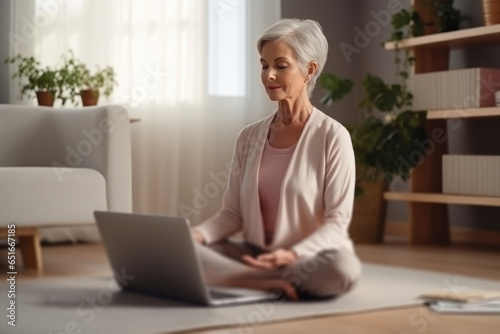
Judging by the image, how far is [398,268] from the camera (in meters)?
2.34

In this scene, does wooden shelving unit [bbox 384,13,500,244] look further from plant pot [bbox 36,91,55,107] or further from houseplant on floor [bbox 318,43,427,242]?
plant pot [bbox 36,91,55,107]

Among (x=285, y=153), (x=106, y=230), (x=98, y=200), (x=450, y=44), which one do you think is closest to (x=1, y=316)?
(x=106, y=230)

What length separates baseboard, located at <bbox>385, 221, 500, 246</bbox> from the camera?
3268mm

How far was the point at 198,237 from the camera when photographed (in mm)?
690

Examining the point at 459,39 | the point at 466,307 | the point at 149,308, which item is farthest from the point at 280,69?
the point at 459,39

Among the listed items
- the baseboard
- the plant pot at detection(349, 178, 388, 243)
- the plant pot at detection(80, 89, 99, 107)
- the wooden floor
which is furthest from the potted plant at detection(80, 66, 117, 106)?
the baseboard

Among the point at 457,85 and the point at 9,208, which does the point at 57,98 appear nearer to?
the point at 9,208

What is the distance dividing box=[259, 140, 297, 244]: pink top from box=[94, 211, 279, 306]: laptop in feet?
0.44

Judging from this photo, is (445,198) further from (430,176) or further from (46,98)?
(46,98)

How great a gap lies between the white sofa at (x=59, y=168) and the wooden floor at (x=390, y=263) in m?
0.14

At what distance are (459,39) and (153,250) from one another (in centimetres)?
232

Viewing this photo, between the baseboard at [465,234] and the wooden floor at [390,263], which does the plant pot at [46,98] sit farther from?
the baseboard at [465,234]

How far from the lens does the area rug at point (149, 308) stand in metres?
1.37

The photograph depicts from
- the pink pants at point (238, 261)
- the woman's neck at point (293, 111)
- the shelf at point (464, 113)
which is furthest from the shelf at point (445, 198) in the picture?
the woman's neck at point (293, 111)
